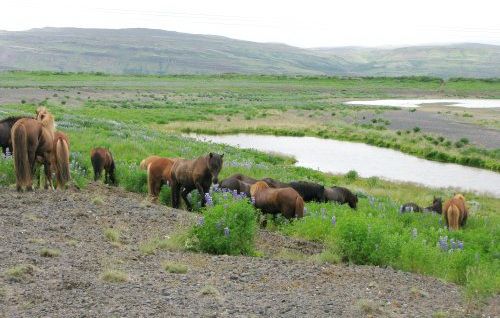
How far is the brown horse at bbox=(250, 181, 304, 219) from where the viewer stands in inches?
553

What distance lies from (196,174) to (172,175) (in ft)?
3.21

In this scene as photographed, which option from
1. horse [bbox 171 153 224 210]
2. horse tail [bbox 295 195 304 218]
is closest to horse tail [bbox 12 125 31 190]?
horse [bbox 171 153 224 210]

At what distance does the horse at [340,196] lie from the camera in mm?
18094

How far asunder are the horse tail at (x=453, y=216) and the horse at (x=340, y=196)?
2.97 metres

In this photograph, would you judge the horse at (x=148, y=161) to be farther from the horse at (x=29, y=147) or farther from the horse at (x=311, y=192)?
the horse at (x=311, y=192)

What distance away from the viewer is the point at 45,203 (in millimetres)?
12008

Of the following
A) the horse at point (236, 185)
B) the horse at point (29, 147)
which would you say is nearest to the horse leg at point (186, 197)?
the horse at point (236, 185)

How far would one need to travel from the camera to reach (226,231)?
33.5ft

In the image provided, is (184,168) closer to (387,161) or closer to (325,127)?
(387,161)

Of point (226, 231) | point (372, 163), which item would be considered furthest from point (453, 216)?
point (372, 163)

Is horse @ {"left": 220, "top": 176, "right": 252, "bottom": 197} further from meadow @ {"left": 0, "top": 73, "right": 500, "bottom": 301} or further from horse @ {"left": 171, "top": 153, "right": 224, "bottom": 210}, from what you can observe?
horse @ {"left": 171, "top": 153, "right": 224, "bottom": 210}

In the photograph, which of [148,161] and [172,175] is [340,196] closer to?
[172,175]

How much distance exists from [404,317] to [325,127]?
46448mm

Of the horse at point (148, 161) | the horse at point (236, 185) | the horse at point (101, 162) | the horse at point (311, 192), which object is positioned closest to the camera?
the horse at point (236, 185)
